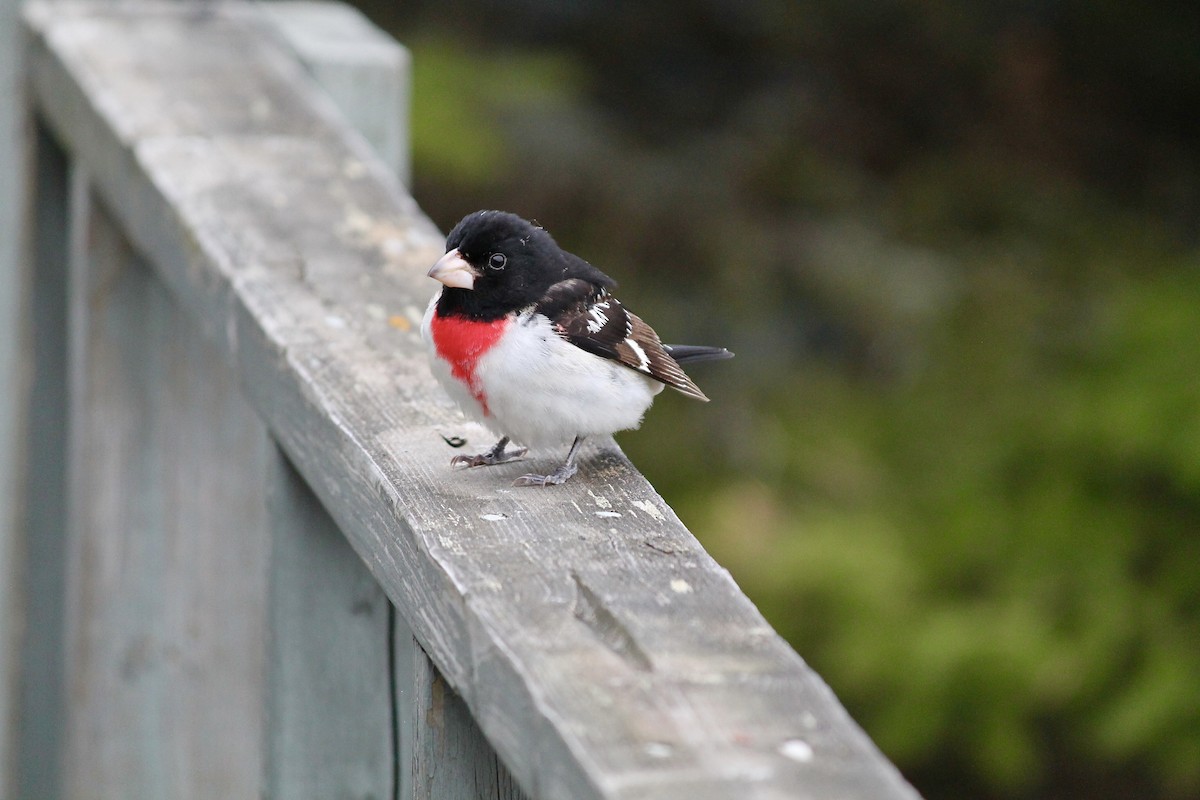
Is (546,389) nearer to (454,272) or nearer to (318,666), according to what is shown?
(454,272)

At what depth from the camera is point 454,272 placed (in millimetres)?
2156

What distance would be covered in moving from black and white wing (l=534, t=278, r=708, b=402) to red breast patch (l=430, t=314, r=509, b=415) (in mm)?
191

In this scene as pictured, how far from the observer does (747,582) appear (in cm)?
505

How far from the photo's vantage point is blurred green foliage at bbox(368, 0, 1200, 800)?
4.85m

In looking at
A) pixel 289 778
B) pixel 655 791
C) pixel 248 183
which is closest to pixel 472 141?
pixel 248 183

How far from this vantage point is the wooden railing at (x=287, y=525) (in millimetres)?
1151

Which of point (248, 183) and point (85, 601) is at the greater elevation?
point (248, 183)

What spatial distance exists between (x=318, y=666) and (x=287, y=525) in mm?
171

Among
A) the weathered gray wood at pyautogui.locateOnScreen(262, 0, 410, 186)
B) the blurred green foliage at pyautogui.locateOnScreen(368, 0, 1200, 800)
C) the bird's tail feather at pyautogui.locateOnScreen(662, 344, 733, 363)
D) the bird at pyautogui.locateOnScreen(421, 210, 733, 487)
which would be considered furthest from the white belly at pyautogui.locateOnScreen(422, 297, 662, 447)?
the blurred green foliage at pyautogui.locateOnScreen(368, 0, 1200, 800)

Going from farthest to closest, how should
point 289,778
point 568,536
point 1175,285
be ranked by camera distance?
point 1175,285 → point 289,778 → point 568,536

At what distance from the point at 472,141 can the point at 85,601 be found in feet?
9.74

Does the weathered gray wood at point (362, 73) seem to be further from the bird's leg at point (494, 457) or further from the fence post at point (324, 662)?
the fence post at point (324, 662)

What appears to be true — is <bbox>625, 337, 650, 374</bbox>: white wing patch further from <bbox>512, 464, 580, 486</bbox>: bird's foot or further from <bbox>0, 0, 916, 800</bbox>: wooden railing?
<bbox>512, 464, 580, 486</bbox>: bird's foot

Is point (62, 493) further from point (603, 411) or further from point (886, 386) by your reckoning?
point (886, 386)
